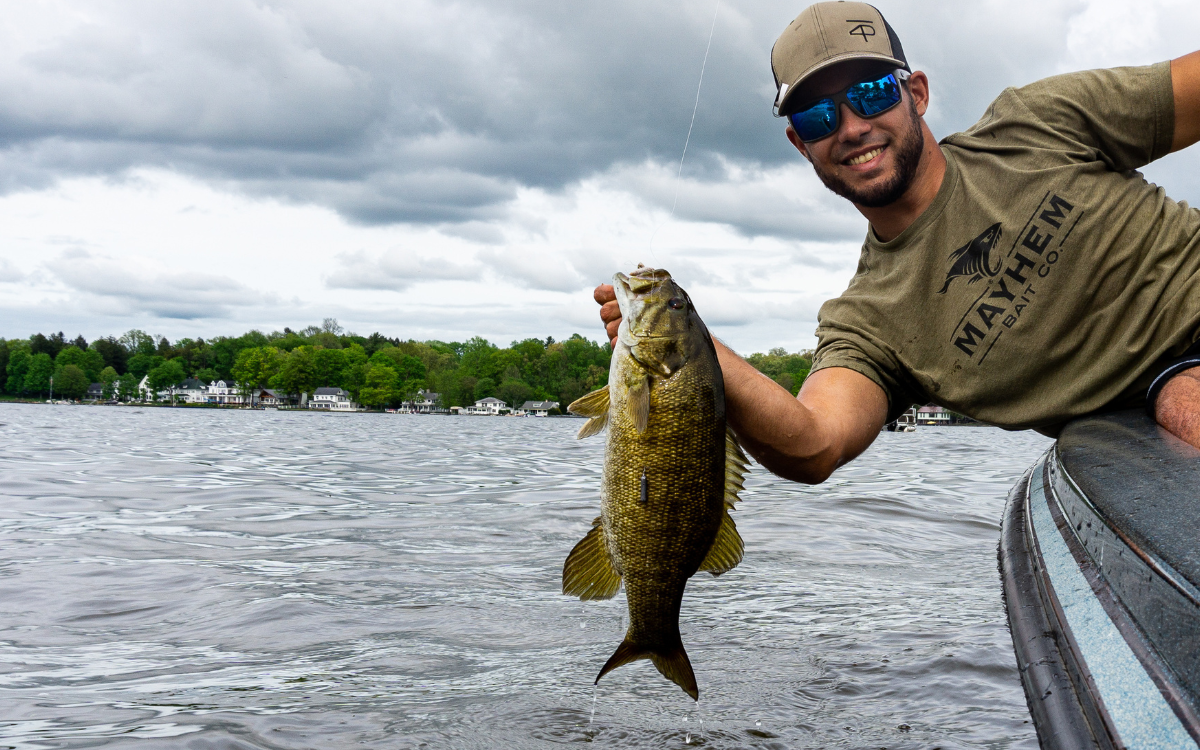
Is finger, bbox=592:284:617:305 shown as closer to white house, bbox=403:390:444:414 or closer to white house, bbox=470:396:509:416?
white house, bbox=470:396:509:416

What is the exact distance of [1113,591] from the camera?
214 cm

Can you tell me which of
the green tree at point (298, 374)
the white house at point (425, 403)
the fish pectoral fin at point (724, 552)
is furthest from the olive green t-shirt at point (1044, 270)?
the green tree at point (298, 374)

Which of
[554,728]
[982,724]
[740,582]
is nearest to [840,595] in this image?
[740,582]

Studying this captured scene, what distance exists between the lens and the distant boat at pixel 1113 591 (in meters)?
1.68

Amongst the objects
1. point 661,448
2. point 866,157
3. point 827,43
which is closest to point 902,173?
point 866,157

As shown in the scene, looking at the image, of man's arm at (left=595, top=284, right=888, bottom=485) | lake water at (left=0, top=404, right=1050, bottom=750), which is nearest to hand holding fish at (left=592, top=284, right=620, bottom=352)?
man's arm at (left=595, top=284, right=888, bottom=485)

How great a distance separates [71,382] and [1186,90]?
534ft

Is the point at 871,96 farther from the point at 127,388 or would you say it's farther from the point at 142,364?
the point at 142,364

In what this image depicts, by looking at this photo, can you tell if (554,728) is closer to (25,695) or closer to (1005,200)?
(25,695)

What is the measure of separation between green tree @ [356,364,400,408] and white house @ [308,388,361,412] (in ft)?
6.07

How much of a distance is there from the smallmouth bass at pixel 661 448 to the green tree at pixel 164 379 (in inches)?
6422

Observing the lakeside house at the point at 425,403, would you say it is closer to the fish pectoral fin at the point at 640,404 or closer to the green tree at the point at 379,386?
the green tree at the point at 379,386

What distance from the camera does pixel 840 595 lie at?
6605 millimetres

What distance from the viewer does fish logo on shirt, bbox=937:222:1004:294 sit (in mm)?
3529
